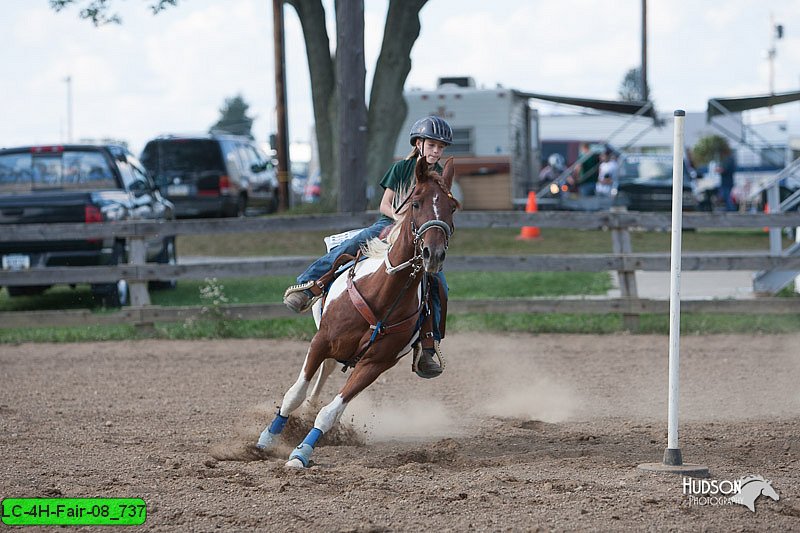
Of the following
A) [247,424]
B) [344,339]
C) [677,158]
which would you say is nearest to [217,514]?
[344,339]

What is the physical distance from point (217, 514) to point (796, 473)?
10.9 ft

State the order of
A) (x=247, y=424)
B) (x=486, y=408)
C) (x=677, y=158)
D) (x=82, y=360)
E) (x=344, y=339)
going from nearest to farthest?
(x=677, y=158) < (x=344, y=339) < (x=247, y=424) < (x=486, y=408) < (x=82, y=360)

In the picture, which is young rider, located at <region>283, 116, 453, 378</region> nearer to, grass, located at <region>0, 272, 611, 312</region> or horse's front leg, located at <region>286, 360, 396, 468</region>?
horse's front leg, located at <region>286, 360, 396, 468</region>

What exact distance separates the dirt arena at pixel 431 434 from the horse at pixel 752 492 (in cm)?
5

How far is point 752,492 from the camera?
5523mm

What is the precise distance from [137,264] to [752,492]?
28.7 feet

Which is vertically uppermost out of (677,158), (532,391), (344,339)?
(677,158)

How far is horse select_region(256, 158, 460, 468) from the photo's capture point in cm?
626

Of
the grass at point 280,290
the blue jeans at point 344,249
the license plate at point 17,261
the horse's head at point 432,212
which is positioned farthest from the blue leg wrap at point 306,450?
the grass at point 280,290

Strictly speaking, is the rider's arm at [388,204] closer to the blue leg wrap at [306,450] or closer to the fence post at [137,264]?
the blue leg wrap at [306,450]

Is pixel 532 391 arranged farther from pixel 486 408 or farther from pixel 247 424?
pixel 247 424

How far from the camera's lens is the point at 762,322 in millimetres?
12859

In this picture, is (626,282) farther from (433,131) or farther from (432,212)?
(432,212)

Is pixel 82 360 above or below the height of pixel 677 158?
below
